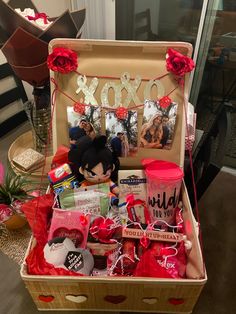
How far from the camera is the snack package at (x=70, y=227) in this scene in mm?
791

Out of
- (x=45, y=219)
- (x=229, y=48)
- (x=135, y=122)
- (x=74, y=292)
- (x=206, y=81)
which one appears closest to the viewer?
(x=74, y=292)

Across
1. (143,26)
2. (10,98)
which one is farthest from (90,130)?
(143,26)

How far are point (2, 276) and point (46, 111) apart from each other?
0.69 metres

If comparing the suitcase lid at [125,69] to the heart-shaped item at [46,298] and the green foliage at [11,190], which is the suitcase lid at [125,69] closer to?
the green foliage at [11,190]

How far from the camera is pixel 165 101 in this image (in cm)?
92

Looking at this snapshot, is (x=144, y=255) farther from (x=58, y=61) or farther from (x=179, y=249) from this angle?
(x=58, y=61)

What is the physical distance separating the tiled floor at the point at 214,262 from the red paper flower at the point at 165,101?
64cm

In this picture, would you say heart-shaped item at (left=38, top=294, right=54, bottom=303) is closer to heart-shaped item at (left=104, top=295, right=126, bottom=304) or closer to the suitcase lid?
heart-shaped item at (left=104, top=295, right=126, bottom=304)

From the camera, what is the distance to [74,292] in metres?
0.66

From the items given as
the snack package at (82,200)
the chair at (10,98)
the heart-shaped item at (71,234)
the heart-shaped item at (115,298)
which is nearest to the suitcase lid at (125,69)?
the snack package at (82,200)

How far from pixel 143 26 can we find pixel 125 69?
1.04m

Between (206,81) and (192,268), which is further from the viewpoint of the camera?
(206,81)

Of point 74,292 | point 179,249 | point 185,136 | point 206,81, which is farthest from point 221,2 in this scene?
point 74,292

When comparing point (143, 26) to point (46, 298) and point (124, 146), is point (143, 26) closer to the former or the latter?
point (124, 146)
